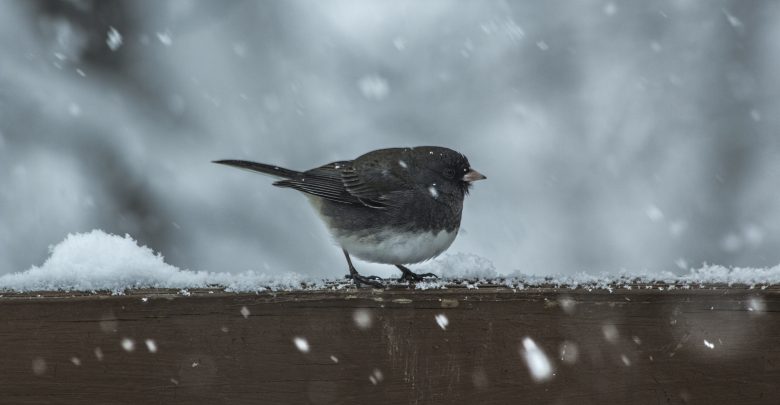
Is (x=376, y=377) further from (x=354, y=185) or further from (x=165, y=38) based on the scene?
(x=165, y=38)

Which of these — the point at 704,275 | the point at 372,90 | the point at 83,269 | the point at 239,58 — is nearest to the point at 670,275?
the point at 704,275

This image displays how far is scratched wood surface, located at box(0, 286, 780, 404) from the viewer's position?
161cm

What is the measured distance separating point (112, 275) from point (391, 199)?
45.8 inches

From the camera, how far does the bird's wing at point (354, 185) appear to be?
279 centimetres

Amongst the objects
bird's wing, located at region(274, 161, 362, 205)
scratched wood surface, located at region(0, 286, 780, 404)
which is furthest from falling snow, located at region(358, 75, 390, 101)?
scratched wood surface, located at region(0, 286, 780, 404)

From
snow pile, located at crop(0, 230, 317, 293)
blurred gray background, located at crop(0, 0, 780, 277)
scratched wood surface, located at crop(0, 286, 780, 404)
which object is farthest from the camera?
blurred gray background, located at crop(0, 0, 780, 277)

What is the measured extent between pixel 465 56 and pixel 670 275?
2807 mm

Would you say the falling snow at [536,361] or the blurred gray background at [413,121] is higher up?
the blurred gray background at [413,121]

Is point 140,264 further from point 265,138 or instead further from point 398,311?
point 265,138

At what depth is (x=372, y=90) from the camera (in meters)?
4.34

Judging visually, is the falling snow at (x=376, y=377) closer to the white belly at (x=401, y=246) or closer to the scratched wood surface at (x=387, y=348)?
the scratched wood surface at (x=387, y=348)

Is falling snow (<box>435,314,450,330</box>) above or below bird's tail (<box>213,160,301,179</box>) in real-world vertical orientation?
below

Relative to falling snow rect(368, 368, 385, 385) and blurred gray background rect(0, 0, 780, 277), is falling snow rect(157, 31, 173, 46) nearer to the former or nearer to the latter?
blurred gray background rect(0, 0, 780, 277)

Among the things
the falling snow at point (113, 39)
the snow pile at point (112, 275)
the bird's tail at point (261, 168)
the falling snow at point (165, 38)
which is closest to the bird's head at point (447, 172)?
the bird's tail at point (261, 168)
